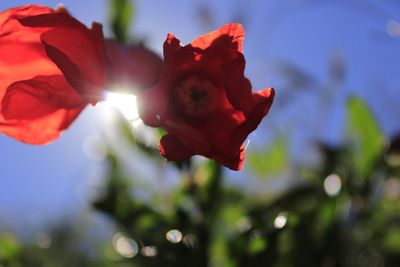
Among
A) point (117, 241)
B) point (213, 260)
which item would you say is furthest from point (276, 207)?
point (117, 241)

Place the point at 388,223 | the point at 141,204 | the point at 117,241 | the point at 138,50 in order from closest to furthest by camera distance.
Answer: the point at 138,50
the point at 141,204
the point at 117,241
the point at 388,223

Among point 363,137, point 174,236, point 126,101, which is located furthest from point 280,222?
point 363,137

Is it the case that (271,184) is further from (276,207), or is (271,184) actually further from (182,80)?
(182,80)

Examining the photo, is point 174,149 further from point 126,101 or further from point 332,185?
point 332,185

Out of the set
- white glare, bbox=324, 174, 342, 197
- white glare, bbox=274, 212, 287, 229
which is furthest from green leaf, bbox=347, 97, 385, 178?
white glare, bbox=274, 212, 287, 229

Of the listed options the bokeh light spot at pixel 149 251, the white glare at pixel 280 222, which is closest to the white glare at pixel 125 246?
the bokeh light spot at pixel 149 251

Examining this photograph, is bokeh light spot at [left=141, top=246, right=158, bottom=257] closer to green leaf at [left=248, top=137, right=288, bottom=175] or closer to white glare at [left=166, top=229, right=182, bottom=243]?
white glare at [left=166, top=229, right=182, bottom=243]
